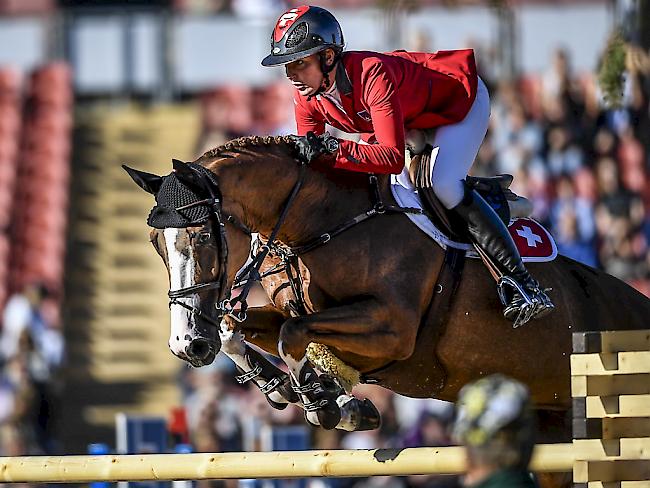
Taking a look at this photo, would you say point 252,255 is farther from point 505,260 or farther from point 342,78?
point 505,260

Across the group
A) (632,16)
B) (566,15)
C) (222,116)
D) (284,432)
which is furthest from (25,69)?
(632,16)

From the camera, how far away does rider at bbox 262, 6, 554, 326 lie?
682cm

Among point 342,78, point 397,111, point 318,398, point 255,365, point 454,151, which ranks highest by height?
point 342,78

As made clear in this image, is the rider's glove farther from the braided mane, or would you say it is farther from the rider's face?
the rider's face

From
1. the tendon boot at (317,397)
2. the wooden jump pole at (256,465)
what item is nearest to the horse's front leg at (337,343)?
the tendon boot at (317,397)

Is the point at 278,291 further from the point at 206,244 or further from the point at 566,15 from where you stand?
the point at 566,15

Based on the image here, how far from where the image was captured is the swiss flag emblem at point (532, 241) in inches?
299

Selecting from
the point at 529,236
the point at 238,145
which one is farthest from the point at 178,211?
the point at 529,236

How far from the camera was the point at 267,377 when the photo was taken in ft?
23.4

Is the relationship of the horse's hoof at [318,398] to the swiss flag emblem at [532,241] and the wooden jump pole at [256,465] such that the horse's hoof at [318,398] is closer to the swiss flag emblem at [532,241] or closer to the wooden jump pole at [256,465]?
the wooden jump pole at [256,465]

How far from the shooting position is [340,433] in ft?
41.3

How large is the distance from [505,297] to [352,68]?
1.33 m

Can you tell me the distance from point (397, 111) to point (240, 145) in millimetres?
759

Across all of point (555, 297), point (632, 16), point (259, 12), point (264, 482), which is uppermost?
point (259, 12)
